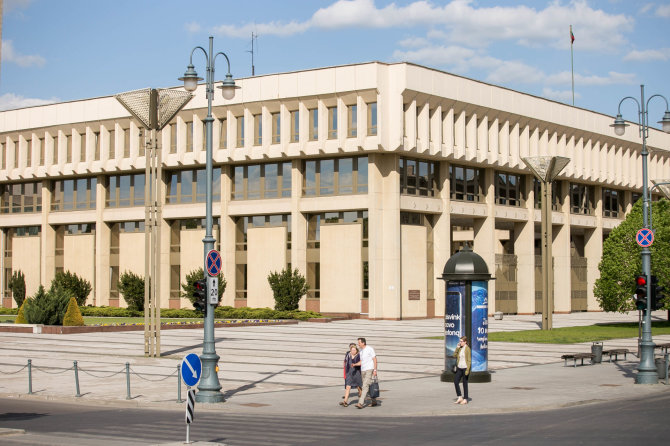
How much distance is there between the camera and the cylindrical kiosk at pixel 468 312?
89.8 feet

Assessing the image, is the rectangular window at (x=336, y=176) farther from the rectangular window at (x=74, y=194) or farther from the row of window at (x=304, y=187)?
the rectangular window at (x=74, y=194)

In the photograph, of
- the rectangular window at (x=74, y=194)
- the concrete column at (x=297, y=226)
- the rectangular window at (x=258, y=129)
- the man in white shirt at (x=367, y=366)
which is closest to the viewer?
the man in white shirt at (x=367, y=366)

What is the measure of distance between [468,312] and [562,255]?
175ft

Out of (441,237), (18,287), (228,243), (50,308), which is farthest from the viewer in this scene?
(18,287)

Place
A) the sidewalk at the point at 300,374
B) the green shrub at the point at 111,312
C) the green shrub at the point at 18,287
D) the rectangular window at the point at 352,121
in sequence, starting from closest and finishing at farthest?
the sidewalk at the point at 300,374
the rectangular window at the point at 352,121
the green shrub at the point at 111,312
the green shrub at the point at 18,287

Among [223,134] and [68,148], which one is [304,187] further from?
[68,148]

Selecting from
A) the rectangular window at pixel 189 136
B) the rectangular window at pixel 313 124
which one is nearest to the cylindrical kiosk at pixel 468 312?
the rectangular window at pixel 313 124

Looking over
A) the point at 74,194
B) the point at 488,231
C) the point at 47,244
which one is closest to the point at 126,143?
the point at 74,194

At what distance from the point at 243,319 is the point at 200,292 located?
122 ft

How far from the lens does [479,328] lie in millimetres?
27375

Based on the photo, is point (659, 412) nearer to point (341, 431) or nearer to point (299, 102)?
point (341, 431)

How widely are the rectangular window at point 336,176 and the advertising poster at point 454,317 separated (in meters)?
35.9

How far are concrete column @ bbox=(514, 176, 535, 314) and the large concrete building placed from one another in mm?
122

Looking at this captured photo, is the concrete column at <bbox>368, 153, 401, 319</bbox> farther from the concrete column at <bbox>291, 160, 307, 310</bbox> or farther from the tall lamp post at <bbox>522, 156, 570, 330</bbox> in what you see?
the tall lamp post at <bbox>522, 156, 570, 330</bbox>
